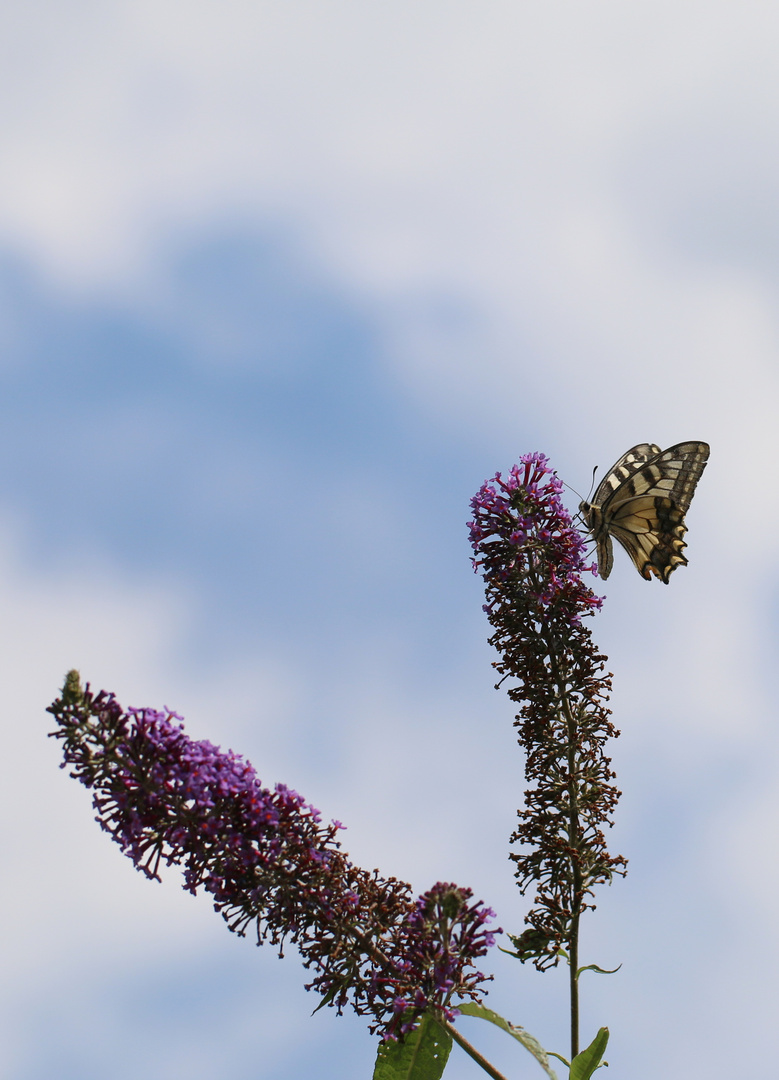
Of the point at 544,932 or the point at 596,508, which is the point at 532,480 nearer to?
the point at 596,508

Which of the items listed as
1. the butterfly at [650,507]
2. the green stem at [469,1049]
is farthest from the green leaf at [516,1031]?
the butterfly at [650,507]

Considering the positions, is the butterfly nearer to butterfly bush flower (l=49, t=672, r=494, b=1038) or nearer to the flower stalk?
the flower stalk

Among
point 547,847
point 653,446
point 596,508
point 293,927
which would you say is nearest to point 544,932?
point 547,847

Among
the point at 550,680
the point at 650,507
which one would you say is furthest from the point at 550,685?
the point at 650,507

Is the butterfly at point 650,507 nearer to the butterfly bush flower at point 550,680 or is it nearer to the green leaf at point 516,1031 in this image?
the butterfly bush flower at point 550,680

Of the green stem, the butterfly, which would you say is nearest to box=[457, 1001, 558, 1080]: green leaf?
the green stem
